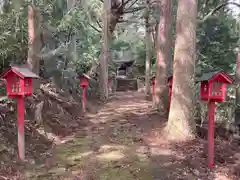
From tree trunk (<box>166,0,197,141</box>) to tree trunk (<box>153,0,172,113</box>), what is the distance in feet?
11.4

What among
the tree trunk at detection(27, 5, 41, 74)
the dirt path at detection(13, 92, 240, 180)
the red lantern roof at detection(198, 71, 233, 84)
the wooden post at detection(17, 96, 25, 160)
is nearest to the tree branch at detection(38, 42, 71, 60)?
the tree trunk at detection(27, 5, 41, 74)

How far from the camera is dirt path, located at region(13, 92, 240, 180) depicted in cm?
518

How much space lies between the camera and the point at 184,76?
7.29 meters

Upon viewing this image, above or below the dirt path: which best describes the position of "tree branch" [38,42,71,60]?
above

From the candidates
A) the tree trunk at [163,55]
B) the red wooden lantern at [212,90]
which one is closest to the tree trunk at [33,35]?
the red wooden lantern at [212,90]

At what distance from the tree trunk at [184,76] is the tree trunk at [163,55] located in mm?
3485

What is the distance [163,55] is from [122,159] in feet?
21.3

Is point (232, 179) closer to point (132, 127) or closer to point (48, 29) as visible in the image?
point (132, 127)

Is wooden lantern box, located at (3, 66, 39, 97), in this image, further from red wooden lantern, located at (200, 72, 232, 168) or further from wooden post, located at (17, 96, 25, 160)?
red wooden lantern, located at (200, 72, 232, 168)

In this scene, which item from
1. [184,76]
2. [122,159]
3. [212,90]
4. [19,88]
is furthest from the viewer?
[184,76]

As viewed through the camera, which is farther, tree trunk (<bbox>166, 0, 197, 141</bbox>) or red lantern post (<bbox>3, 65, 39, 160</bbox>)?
tree trunk (<bbox>166, 0, 197, 141</bbox>)

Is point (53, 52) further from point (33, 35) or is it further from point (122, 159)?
point (122, 159)

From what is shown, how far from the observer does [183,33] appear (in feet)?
24.3

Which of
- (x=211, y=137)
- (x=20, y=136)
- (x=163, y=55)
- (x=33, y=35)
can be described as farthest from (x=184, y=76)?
(x=33, y=35)
